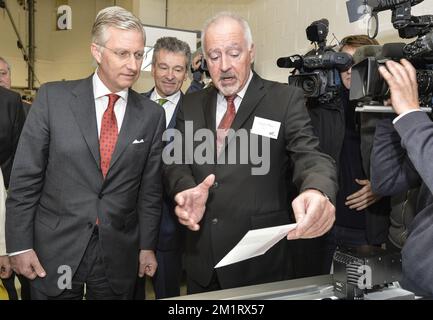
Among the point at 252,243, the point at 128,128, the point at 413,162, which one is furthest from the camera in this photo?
the point at 128,128

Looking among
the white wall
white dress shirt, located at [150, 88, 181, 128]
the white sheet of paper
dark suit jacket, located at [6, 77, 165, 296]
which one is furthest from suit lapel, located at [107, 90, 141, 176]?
the white wall

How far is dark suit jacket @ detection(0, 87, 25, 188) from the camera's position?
8.27 feet

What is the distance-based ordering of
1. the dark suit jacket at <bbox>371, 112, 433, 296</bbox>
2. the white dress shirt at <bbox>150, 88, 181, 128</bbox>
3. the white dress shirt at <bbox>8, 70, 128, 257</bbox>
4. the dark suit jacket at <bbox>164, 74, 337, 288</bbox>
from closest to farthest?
the dark suit jacket at <bbox>371, 112, 433, 296</bbox> < the dark suit jacket at <bbox>164, 74, 337, 288</bbox> < the white dress shirt at <bbox>8, 70, 128, 257</bbox> < the white dress shirt at <bbox>150, 88, 181, 128</bbox>

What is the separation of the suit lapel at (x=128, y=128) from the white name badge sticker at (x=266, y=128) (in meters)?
0.48

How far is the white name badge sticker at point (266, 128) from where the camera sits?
155 cm

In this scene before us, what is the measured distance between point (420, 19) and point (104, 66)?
1157 mm

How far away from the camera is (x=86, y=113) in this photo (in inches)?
63.5

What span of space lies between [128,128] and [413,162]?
1059mm

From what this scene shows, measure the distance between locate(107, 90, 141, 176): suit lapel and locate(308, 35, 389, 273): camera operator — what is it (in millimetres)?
1038

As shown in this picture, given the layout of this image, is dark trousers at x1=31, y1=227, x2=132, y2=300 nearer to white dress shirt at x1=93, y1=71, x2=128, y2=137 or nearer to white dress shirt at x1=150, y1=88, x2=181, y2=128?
white dress shirt at x1=93, y1=71, x2=128, y2=137

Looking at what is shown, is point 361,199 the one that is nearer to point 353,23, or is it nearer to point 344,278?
point 344,278

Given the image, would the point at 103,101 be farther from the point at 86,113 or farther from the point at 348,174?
the point at 348,174

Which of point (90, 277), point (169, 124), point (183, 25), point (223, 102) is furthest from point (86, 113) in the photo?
point (183, 25)

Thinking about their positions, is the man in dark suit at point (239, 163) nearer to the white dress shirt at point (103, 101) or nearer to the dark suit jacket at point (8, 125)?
the white dress shirt at point (103, 101)
